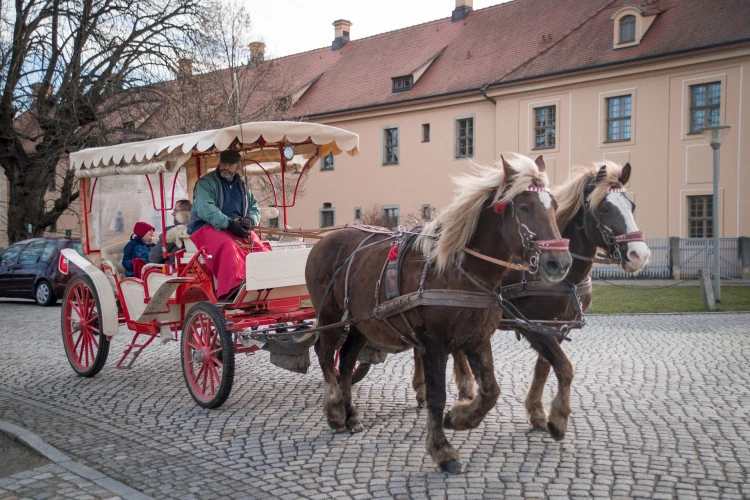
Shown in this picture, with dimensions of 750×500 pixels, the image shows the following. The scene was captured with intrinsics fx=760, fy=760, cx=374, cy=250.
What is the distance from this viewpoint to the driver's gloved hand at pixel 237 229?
700 centimetres

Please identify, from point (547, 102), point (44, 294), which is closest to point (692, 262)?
point (547, 102)

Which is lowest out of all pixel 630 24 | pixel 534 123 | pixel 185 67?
pixel 534 123

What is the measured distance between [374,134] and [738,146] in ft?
50.0

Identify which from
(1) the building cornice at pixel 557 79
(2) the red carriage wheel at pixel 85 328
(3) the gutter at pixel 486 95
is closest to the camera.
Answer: (2) the red carriage wheel at pixel 85 328

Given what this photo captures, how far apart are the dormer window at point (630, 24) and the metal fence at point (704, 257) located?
24.6 feet

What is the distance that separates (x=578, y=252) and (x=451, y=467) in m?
2.08

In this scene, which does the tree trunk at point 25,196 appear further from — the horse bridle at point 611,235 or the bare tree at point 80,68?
the horse bridle at point 611,235

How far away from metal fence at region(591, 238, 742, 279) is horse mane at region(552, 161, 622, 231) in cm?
1786

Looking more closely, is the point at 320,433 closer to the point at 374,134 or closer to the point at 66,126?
the point at 66,126

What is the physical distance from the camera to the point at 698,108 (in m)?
25.0

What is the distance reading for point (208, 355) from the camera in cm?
669

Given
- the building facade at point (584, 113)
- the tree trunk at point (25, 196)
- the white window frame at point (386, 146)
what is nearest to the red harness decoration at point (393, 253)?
the building facade at point (584, 113)

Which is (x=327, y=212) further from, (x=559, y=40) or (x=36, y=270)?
(x=36, y=270)

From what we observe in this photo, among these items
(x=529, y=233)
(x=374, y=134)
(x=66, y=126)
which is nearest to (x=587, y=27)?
(x=374, y=134)
